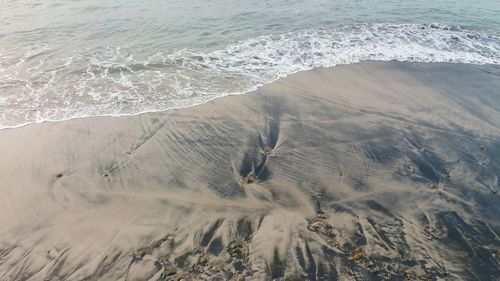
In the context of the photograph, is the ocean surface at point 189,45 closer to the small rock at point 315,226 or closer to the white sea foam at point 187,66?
the white sea foam at point 187,66

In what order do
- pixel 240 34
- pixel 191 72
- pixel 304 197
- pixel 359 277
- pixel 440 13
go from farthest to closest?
pixel 440 13 → pixel 240 34 → pixel 191 72 → pixel 304 197 → pixel 359 277

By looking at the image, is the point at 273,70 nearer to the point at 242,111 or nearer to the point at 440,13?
the point at 242,111

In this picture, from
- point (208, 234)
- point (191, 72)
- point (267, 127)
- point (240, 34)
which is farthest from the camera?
point (240, 34)

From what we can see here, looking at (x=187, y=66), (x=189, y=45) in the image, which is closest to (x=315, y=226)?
(x=187, y=66)

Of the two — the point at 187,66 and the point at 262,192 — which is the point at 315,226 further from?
the point at 187,66

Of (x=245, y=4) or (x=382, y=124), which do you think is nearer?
(x=382, y=124)

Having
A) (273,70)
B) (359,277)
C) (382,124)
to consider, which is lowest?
(359,277)

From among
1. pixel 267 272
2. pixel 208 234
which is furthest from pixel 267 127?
pixel 267 272
